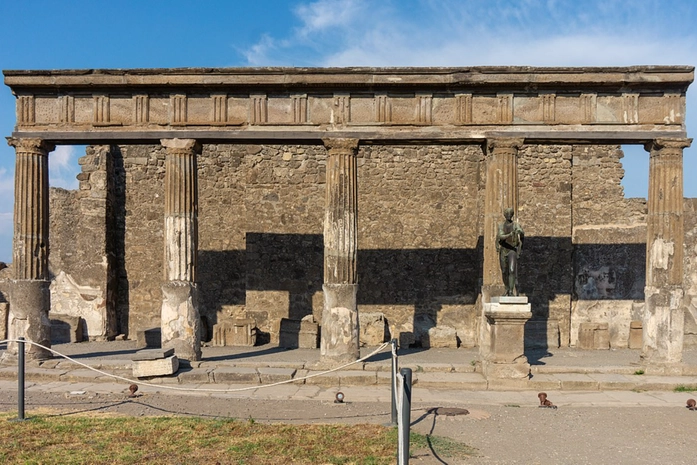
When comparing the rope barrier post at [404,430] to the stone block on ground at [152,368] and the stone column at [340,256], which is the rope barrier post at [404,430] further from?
the stone block on ground at [152,368]

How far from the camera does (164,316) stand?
12242 millimetres

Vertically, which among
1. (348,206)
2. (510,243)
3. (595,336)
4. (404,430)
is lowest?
(595,336)

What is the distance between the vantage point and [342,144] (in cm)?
1228

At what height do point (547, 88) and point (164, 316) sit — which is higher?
point (547, 88)

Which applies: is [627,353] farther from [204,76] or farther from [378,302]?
[204,76]

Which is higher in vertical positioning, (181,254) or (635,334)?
(181,254)

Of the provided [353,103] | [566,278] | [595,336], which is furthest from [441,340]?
[353,103]

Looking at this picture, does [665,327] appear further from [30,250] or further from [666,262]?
[30,250]

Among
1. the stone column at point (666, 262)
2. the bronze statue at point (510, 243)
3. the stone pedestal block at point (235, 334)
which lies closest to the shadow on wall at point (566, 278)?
the stone column at point (666, 262)

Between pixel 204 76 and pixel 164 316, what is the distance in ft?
14.5

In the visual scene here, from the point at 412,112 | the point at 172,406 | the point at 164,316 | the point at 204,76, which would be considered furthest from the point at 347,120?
the point at 172,406

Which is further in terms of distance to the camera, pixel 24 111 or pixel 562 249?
pixel 562 249

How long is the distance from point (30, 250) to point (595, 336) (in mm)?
12199

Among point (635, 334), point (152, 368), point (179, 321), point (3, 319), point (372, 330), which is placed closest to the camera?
point (152, 368)
